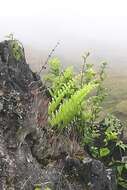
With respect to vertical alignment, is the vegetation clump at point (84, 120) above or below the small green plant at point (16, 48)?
below

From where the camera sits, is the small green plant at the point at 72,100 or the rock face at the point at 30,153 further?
the small green plant at the point at 72,100

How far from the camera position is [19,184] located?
22.4 feet

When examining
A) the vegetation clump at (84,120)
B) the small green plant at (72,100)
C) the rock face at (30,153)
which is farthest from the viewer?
the vegetation clump at (84,120)

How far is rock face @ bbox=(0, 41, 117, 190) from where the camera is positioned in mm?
6949

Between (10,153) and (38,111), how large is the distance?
49.4 inches

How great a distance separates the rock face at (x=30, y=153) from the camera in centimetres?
695

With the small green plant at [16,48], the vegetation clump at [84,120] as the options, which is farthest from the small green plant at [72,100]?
the small green plant at [16,48]

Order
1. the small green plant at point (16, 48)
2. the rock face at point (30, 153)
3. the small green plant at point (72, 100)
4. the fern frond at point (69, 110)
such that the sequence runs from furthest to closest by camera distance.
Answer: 1. the small green plant at point (16, 48)
2. the small green plant at point (72, 100)
3. the fern frond at point (69, 110)
4. the rock face at point (30, 153)

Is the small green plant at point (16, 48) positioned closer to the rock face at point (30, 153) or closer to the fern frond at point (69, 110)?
the rock face at point (30, 153)

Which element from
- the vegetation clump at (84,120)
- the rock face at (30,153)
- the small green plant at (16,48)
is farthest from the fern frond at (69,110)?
the small green plant at (16,48)

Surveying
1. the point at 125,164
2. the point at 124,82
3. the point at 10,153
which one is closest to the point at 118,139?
the point at 125,164

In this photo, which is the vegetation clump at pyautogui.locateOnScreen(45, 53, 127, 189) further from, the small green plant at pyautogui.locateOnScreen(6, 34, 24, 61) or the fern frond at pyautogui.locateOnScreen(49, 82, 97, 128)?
the small green plant at pyautogui.locateOnScreen(6, 34, 24, 61)

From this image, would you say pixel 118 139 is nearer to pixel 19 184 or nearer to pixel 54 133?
pixel 54 133

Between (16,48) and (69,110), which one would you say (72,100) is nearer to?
(69,110)
